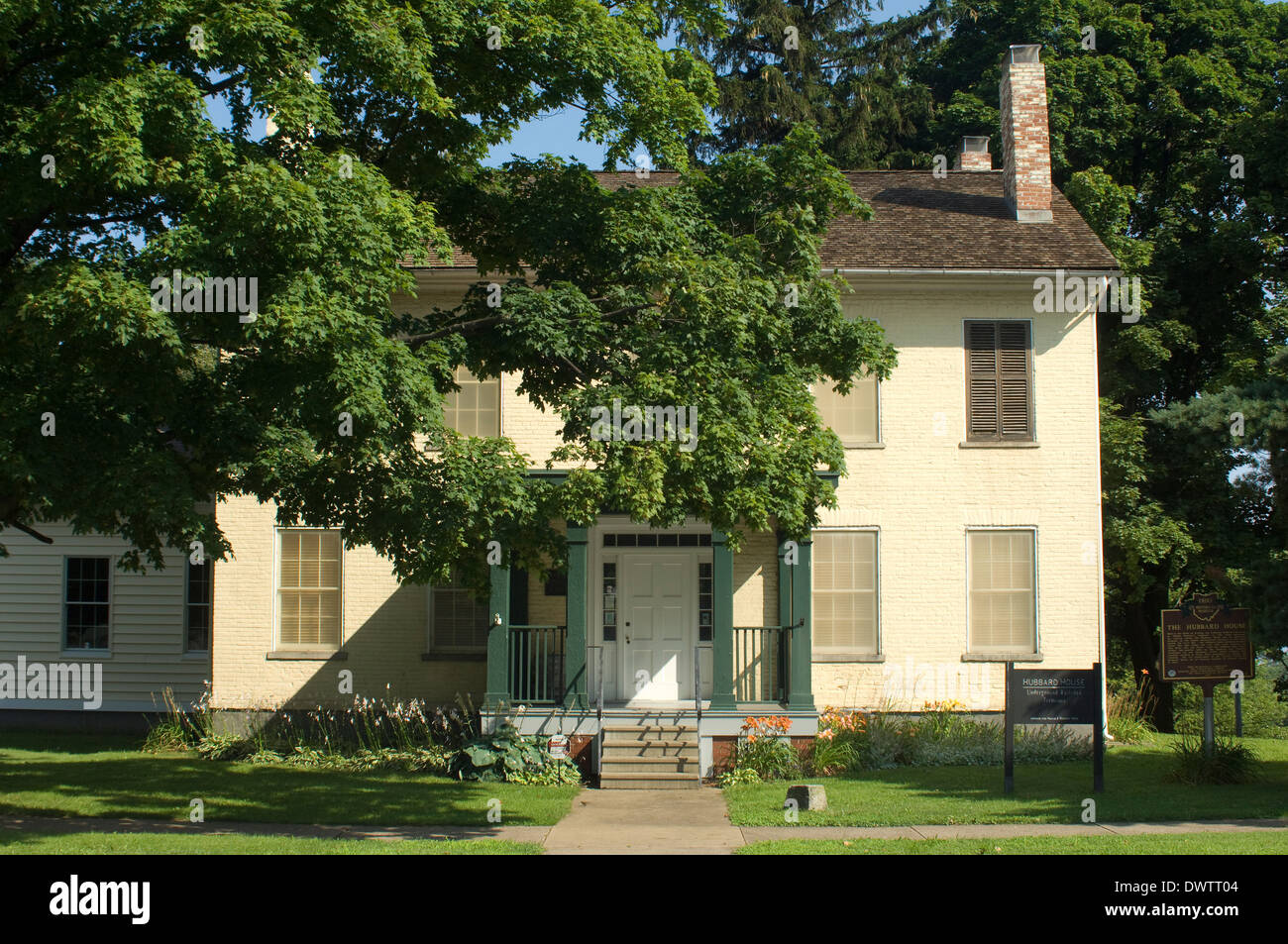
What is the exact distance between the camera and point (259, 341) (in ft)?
31.6

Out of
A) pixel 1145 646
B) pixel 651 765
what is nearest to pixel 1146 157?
pixel 1145 646

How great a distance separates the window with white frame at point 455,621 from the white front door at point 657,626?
7.75 ft

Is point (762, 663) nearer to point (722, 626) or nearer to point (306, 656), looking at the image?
point (722, 626)

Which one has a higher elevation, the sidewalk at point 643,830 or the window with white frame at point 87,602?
the window with white frame at point 87,602

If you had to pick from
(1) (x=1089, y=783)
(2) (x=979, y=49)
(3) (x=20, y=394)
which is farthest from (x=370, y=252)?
(2) (x=979, y=49)

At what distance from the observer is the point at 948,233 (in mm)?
18969

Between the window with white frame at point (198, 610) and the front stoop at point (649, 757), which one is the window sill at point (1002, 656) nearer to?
the front stoop at point (649, 757)

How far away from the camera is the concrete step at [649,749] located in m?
14.9

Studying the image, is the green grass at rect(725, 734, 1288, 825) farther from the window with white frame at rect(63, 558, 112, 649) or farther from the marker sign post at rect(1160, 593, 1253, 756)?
the window with white frame at rect(63, 558, 112, 649)

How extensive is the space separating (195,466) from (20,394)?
1634 millimetres

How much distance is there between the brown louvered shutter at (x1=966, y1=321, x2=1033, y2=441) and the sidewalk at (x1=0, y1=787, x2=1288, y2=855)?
7774mm

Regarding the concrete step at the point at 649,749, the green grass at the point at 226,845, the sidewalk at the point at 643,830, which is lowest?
the sidewalk at the point at 643,830

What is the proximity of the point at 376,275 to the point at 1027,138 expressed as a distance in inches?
547

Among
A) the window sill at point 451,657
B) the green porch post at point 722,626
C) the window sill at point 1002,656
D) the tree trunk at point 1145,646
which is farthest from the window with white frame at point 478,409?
the tree trunk at point 1145,646
